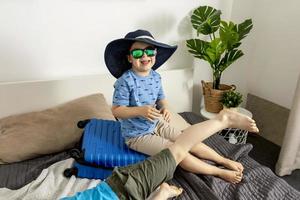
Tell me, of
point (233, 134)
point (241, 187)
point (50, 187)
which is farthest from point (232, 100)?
point (50, 187)

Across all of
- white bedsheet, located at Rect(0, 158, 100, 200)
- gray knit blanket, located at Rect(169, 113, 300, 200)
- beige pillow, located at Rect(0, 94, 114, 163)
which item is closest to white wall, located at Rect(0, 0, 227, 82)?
beige pillow, located at Rect(0, 94, 114, 163)

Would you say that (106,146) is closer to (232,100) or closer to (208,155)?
(208,155)

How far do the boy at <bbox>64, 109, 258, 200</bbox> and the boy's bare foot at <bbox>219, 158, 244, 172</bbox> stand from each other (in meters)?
0.17

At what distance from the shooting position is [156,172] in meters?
1.12

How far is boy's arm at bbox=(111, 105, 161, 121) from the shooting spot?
4.16 feet

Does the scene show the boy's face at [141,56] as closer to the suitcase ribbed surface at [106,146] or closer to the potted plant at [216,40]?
the suitcase ribbed surface at [106,146]

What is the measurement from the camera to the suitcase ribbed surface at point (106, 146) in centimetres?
128

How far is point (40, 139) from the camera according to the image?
4.70 ft

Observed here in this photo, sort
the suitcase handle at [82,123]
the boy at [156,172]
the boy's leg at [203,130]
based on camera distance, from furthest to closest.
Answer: the suitcase handle at [82,123], the boy's leg at [203,130], the boy at [156,172]

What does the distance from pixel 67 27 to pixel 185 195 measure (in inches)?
46.9

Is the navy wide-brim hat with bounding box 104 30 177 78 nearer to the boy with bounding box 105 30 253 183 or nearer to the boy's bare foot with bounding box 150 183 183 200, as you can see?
the boy with bounding box 105 30 253 183

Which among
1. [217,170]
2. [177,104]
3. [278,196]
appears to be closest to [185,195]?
[217,170]

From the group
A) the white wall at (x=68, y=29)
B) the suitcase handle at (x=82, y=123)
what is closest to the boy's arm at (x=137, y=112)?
the suitcase handle at (x=82, y=123)

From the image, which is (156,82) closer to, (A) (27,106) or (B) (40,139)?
(B) (40,139)
